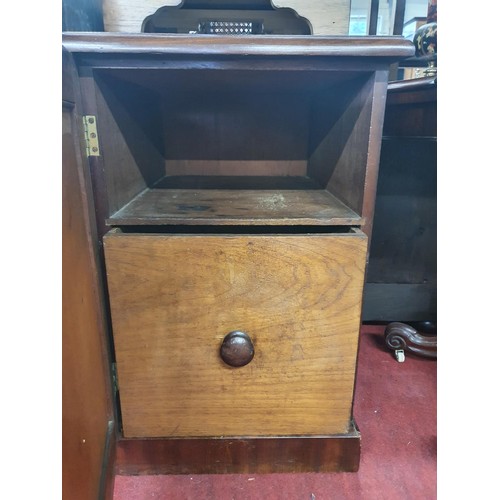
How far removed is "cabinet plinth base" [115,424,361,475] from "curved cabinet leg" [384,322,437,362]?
17.1 inches

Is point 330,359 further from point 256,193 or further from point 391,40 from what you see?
point 391,40

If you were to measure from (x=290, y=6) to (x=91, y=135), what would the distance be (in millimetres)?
557

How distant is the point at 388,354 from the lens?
117 centimetres

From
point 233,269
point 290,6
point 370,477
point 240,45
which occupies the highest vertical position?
point 290,6

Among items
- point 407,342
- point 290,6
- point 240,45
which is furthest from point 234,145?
point 407,342

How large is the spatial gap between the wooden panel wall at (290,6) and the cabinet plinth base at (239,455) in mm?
852

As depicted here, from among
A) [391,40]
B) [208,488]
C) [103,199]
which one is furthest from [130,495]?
[391,40]

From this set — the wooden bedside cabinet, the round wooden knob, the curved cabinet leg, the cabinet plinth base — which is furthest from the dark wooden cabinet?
the round wooden knob

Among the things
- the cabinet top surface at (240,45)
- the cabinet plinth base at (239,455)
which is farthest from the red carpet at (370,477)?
the cabinet top surface at (240,45)

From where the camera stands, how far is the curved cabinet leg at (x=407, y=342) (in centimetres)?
112

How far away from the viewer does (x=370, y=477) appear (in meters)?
0.77

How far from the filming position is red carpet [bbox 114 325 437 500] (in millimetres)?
730

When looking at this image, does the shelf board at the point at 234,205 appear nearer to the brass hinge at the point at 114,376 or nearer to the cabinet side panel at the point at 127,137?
the cabinet side panel at the point at 127,137

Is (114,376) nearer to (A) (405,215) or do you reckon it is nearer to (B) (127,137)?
(B) (127,137)
